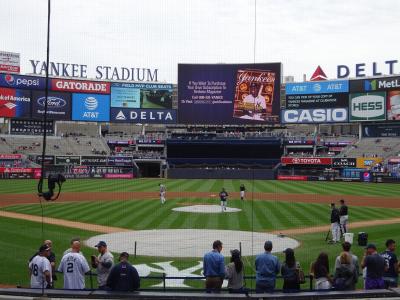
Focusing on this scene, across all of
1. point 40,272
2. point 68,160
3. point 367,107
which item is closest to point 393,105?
point 367,107

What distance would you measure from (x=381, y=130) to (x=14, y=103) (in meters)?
52.3

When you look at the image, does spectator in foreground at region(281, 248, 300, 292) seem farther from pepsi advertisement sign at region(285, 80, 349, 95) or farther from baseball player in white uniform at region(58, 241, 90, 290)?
pepsi advertisement sign at region(285, 80, 349, 95)

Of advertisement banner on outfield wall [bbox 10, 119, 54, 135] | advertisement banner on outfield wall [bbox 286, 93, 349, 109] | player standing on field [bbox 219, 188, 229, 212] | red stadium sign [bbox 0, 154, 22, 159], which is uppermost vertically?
advertisement banner on outfield wall [bbox 286, 93, 349, 109]

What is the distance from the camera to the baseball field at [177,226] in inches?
596

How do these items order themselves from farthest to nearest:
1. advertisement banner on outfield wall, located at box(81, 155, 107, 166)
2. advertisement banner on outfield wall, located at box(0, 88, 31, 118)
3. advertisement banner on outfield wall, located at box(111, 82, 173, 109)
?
advertisement banner on outfield wall, located at box(111, 82, 173, 109), advertisement banner on outfield wall, located at box(0, 88, 31, 118), advertisement banner on outfield wall, located at box(81, 155, 107, 166)

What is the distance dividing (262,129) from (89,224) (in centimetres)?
5936

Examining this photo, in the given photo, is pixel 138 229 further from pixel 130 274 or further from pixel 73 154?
pixel 73 154

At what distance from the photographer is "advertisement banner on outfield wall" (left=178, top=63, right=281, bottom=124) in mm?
71188

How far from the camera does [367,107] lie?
6712 centimetres

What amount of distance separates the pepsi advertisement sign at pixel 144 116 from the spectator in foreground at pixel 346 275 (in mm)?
67915

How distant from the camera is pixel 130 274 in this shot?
7.43 m

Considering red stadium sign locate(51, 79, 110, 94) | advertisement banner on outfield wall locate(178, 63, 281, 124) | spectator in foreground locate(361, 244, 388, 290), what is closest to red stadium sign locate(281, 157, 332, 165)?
advertisement banner on outfield wall locate(178, 63, 281, 124)

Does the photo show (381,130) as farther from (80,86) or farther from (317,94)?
(80,86)

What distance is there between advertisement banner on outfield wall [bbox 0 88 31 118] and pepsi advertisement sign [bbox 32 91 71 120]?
98cm
